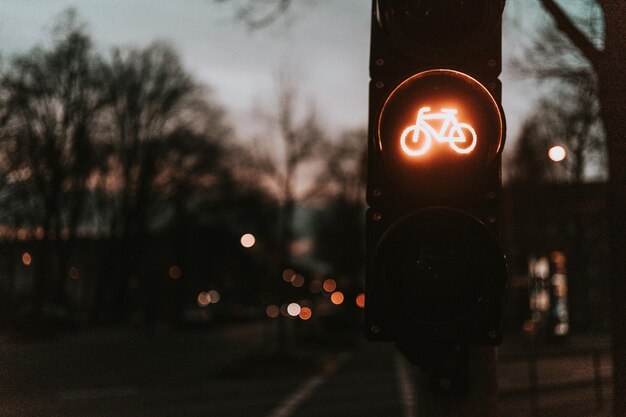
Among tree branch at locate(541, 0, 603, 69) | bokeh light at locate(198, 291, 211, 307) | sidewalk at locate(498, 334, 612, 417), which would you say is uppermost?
tree branch at locate(541, 0, 603, 69)

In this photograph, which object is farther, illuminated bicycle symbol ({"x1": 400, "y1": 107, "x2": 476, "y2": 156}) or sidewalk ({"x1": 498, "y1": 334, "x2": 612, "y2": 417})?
sidewalk ({"x1": 498, "y1": 334, "x2": 612, "y2": 417})

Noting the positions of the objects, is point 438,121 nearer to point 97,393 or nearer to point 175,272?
point 97,393

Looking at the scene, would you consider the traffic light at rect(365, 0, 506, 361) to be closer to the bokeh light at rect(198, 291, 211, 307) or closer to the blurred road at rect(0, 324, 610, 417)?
the blurred road at rect(0, 324, 610, 417)

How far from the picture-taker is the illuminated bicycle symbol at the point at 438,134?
2314 mm

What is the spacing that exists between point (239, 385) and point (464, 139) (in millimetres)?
20492

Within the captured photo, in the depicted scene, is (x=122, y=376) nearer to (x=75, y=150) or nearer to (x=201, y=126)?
(x=75, y=150)

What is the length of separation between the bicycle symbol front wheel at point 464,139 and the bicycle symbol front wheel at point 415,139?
0.23 ft

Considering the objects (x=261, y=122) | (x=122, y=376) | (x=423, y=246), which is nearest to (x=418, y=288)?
(x=423, y=246)

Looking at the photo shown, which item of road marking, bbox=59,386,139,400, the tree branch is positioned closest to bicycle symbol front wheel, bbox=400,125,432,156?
the tree branch

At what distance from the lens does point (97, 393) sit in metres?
20.4

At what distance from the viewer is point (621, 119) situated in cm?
553

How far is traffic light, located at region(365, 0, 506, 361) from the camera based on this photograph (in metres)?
2.18

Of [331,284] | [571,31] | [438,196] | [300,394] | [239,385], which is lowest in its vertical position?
[239,385]

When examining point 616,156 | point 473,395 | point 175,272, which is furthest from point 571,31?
point 175,272
